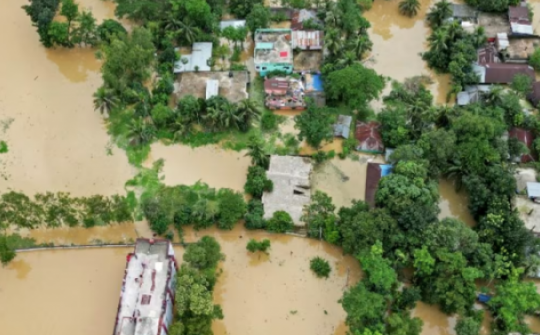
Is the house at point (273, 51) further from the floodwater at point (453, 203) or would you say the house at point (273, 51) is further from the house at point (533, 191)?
the house at point (533, 191)

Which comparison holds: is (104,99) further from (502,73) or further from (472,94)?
(502,73)

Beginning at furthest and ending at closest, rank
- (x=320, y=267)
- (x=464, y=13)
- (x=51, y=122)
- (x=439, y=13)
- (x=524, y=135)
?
(x=464, y=13), (x=439, y=13), (x=51, y=122), (x=524, y=135), (x=320, y=267)

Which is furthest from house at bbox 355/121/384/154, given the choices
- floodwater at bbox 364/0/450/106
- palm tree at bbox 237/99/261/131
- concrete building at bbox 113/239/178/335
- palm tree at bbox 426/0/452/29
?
concrete building at bbox 113/239/178/335

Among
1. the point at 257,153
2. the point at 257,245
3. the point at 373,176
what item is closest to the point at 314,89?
the point at 257,153

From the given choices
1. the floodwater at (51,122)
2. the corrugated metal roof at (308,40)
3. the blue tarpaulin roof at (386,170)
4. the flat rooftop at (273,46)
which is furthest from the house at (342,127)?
the floodwater at (51,122)

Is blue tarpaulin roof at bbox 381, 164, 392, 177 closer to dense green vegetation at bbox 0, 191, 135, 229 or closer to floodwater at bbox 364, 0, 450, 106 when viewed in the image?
floodwater at bbox 364, 0, 450, 106
